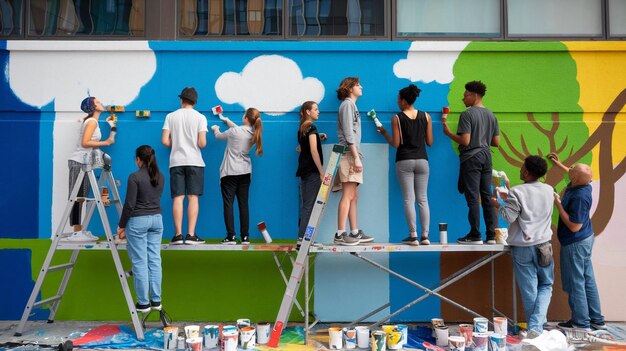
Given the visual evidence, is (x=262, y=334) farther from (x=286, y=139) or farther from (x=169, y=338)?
(x=286, y=139)

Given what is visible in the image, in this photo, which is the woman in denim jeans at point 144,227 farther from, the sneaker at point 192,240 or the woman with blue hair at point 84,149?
the woman with blue hair at point 84,149

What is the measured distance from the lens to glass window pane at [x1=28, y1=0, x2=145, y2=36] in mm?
6484

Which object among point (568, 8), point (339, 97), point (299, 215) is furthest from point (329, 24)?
point (568, 8)

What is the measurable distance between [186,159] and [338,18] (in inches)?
98.1

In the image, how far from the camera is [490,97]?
20.4 feet

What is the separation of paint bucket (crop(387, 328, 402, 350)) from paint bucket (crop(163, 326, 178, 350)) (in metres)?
1.97

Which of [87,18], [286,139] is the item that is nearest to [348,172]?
[286,139]

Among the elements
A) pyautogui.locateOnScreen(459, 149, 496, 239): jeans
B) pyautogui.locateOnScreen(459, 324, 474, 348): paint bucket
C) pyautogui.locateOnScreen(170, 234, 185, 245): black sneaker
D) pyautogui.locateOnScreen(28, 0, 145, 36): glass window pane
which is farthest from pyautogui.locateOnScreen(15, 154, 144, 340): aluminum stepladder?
pyautogui.locateOnScreen(459, 149, 496, 239): jeans

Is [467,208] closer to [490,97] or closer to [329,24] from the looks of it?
[490,97]

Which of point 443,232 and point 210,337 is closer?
point 210,337

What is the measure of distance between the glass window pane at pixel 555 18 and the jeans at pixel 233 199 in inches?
145

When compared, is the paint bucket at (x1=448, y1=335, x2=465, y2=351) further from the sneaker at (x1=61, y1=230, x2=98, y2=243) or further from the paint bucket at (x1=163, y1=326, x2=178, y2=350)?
the sneaker at (x1=61, y1=230, x2=98, y2=243)

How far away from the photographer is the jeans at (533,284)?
5176mm

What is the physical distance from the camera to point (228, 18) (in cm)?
654
